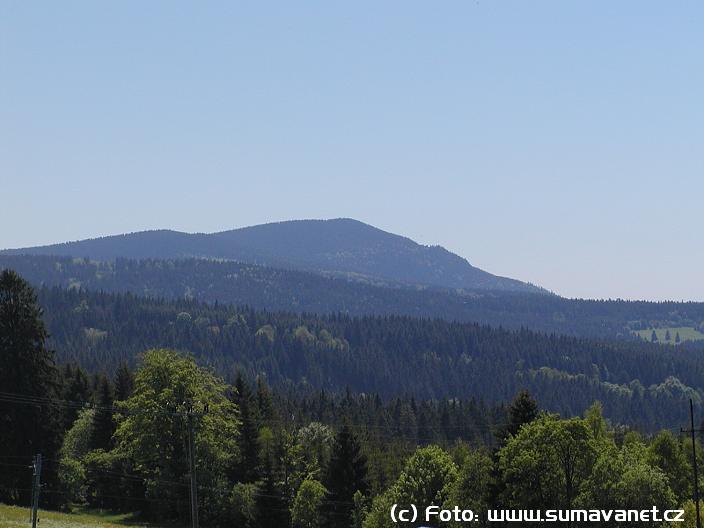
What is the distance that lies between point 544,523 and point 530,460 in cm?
565

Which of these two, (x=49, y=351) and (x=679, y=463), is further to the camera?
(x=679, y=463)

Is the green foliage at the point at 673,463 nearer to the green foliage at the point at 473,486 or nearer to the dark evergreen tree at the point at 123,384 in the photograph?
the green foliage at the point at 473,486

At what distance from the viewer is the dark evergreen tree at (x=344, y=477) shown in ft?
325

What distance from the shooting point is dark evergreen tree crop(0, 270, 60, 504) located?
281ft

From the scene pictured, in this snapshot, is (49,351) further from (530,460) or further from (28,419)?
(530,460)

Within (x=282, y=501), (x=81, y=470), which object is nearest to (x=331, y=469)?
(x=282, y=501)

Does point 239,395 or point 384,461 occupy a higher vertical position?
point 239,395

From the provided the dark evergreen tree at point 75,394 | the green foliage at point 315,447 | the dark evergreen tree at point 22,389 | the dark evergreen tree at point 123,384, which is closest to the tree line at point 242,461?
the dark evergreen tree at point 22,389

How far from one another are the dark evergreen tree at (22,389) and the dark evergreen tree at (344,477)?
24.7 meters

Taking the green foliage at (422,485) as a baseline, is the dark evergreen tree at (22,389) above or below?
above

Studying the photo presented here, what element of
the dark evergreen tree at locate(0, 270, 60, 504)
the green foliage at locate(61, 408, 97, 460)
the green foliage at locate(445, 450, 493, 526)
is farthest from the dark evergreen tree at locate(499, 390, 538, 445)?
the green foliage at locate(61, 408, 97, 460)

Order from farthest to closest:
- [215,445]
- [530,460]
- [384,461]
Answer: [384,461], [215,445], [530,460]

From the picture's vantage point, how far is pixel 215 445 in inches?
3706

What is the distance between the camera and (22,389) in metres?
87.2
